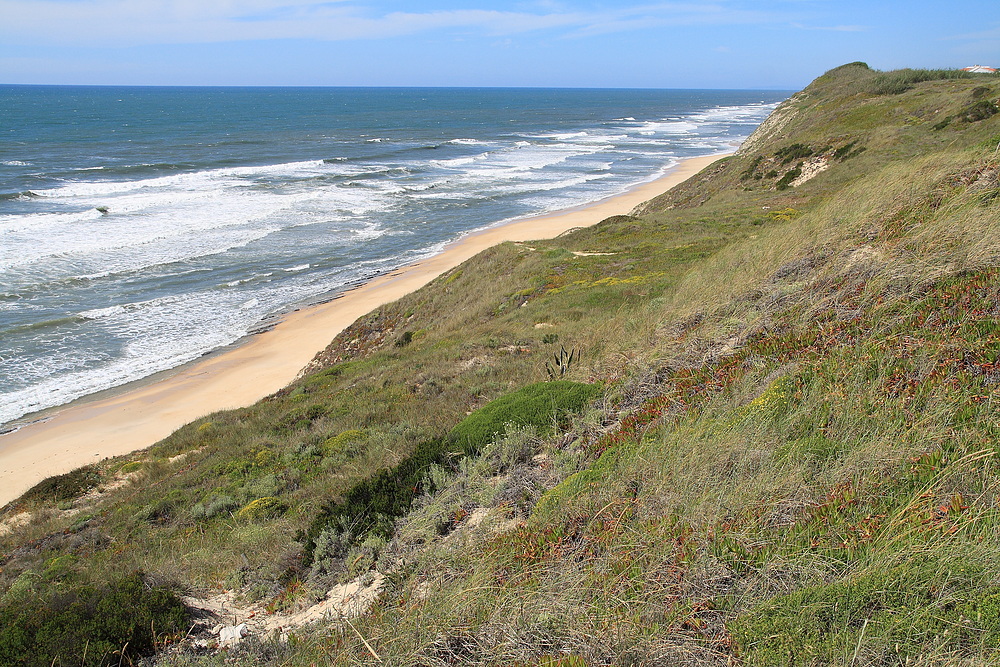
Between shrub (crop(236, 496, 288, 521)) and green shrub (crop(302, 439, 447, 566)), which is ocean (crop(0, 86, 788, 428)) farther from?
green shrub (crop(302, 439, 447, 566))

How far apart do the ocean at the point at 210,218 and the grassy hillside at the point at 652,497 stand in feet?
41.5

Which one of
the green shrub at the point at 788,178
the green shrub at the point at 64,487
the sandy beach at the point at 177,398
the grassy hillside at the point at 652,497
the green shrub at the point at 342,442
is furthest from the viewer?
the green shrub at the point at 788,178

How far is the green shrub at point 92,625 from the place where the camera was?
4.13 metres

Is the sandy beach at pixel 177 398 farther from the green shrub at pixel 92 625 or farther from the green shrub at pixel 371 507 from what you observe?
the green shrub at pixel 371 507

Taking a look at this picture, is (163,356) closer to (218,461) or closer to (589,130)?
(218,461)

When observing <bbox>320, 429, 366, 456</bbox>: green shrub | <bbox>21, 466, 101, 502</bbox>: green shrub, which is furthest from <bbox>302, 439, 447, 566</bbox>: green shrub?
<bbox>21, 466, 101, 502</bbox>: green shrub

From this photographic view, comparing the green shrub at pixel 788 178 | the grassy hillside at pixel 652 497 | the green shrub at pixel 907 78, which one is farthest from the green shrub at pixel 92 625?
the green shrub at pixel 907 78

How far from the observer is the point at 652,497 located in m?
4.04

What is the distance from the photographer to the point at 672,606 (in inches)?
127

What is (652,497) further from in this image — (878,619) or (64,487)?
(64,487)

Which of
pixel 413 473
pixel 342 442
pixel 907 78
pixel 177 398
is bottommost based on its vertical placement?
pixel 177 398

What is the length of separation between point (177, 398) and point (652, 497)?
55.0 ft

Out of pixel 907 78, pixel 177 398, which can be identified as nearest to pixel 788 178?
pixel 907 78

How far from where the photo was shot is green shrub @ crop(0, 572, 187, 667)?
163 inches
